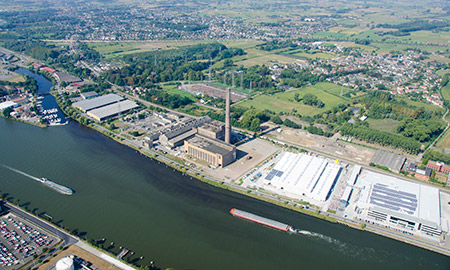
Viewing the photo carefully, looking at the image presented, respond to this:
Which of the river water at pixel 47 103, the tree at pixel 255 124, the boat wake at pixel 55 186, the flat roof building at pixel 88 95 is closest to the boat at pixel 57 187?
the boat wake at pixel 55 186

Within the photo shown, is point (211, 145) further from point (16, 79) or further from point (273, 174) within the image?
point (16, 79)

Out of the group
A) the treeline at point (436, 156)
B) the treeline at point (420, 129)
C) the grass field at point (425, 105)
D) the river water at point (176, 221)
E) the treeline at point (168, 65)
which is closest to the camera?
the river water at point (176, 221)

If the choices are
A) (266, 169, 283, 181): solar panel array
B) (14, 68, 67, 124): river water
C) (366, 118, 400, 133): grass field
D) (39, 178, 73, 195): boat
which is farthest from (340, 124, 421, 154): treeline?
(14, 68, 67, 124): river water

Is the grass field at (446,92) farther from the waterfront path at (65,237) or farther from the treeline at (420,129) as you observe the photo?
the waterfront path at (65,237)

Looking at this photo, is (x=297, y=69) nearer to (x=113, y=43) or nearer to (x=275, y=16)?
(x=113, y=43)

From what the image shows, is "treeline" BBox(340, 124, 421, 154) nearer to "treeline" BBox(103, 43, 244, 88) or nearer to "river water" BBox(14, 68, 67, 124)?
"treeline" BBox(103, 43, 244, 88)
